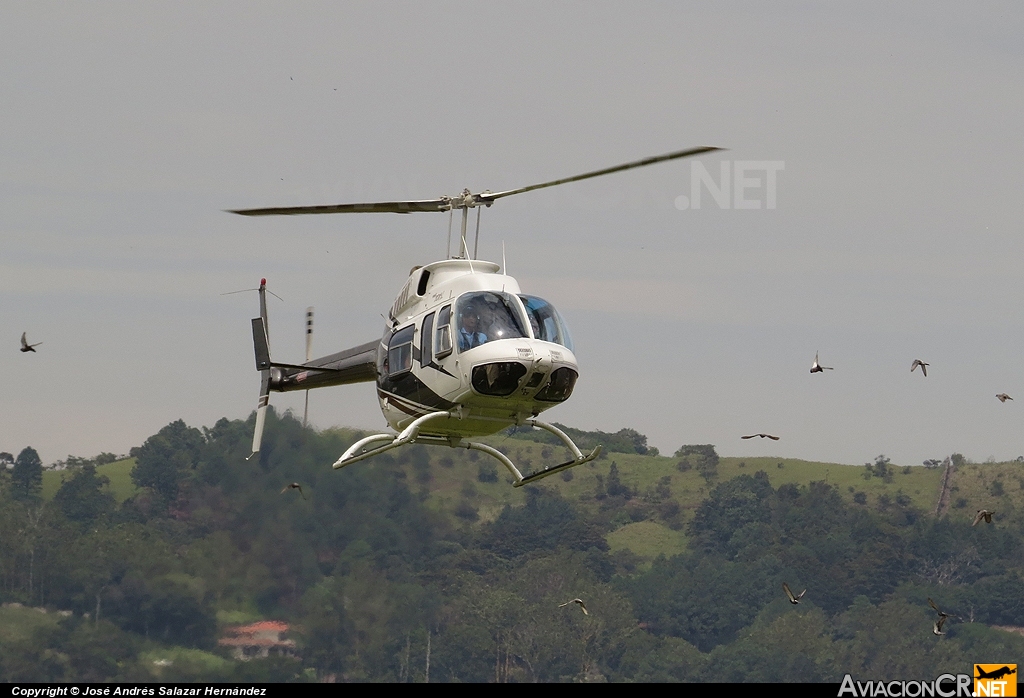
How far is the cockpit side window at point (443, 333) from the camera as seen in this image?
92.0 feet

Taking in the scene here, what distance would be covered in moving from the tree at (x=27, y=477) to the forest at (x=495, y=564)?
0.13 m

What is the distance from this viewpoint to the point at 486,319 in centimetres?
2783

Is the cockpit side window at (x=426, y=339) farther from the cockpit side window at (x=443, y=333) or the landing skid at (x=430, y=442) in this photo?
the landing skid at (x=430, y=442)

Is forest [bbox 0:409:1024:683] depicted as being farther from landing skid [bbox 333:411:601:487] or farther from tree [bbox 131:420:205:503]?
landing skid [bbox 333:411:601:487]

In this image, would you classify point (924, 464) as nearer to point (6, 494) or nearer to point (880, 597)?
point (880, 597)

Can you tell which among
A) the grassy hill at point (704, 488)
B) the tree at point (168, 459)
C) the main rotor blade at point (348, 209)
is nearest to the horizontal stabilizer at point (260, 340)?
the main rotor blade at point (348, 209)

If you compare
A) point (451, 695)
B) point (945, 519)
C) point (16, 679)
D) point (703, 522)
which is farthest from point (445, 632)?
point (945, 519)

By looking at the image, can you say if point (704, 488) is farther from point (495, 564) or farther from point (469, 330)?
point (469, 330)

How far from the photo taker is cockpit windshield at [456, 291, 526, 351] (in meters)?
27.6

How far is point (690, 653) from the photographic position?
10525 cm

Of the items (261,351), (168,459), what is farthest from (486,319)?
(168,459)

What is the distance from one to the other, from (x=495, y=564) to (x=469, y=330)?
73423mm

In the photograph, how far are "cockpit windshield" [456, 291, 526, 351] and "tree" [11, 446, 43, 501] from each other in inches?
2020

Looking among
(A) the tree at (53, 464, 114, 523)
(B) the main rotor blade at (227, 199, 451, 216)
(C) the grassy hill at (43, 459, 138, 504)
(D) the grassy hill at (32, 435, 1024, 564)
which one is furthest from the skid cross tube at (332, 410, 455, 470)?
(D) the grassy hill at (32, 435, 1024, 564)
